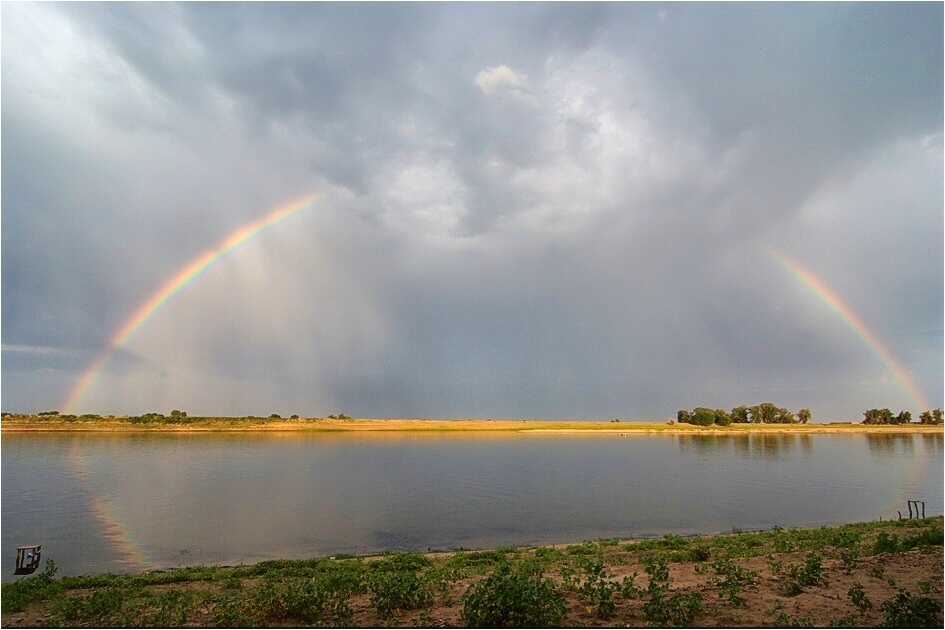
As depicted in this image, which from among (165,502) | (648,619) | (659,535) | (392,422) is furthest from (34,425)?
(648,619)

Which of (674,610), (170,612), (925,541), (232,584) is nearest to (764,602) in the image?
(674,610)

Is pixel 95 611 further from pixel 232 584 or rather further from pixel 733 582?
pixel 733 582

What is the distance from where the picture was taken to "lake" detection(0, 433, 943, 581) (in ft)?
75.9

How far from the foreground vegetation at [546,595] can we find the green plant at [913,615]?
2 cm

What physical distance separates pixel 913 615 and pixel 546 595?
17.5 ft

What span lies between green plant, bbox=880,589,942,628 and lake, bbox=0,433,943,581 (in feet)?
53.8

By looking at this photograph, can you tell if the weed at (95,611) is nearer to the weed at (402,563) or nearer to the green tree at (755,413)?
the weed at (402,563)

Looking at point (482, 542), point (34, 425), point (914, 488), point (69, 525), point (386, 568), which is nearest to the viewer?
point (386, 568)

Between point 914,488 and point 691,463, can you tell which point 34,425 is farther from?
point 914,488

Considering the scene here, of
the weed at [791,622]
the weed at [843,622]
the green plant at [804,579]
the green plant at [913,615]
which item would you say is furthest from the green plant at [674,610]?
the green plant at [913,615]

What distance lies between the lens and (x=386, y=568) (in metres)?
16.2

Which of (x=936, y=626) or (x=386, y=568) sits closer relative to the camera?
(x=936, y=626)

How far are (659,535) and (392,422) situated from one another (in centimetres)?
15428

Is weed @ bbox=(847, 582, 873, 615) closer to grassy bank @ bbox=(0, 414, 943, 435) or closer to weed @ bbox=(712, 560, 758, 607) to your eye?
weed @ bbox=(712, 560, 758, 607)
